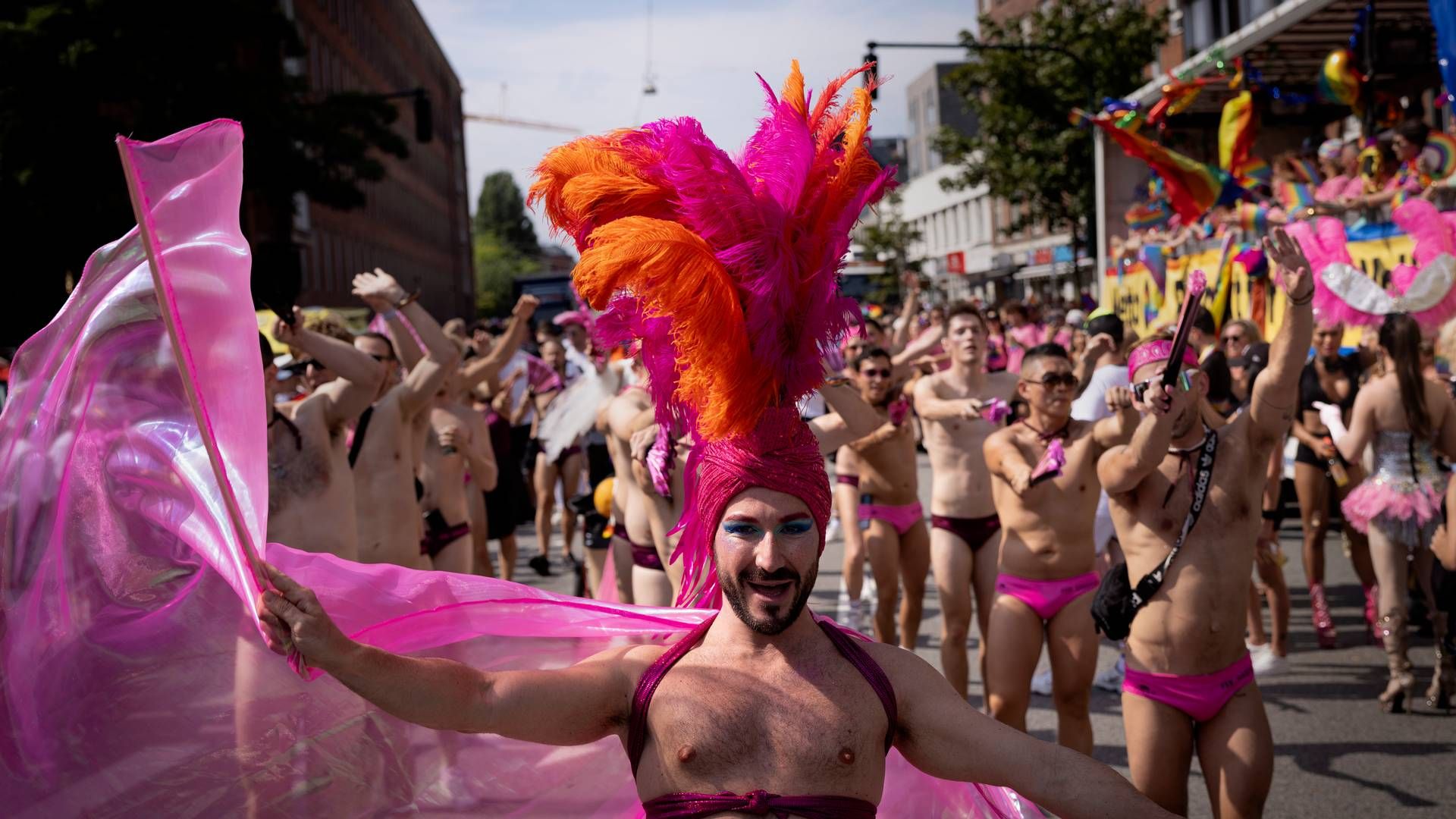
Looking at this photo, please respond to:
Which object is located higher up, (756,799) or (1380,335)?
(1380,335)

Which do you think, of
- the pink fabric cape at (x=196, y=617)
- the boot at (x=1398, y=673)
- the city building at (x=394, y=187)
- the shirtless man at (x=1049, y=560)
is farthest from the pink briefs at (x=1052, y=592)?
the city building at (x=394, y=187)

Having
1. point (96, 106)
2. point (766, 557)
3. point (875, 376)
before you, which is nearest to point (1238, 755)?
point (766, 557)

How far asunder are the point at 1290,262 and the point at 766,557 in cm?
232

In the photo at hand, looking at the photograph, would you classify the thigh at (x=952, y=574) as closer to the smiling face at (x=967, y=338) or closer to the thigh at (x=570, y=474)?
the smiling face at (x=967, y=338)

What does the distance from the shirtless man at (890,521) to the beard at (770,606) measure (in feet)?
16.4

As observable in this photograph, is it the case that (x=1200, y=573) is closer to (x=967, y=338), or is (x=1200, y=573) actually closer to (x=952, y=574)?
(x=952, y=574)

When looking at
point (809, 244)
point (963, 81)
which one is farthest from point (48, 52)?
point (809, 244)

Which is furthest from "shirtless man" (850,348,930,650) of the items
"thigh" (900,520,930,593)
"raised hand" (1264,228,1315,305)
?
"raised hand" (1264,228,1315,305)

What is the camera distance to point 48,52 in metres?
18.0

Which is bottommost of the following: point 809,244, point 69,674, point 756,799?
point 756,799

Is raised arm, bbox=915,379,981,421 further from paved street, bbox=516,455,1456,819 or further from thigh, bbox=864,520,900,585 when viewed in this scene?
paved street, bbox=516,455,1456,819

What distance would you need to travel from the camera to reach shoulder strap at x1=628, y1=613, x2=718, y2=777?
270 cm

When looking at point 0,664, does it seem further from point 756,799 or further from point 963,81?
point 963,81

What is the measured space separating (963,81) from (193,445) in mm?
25496
